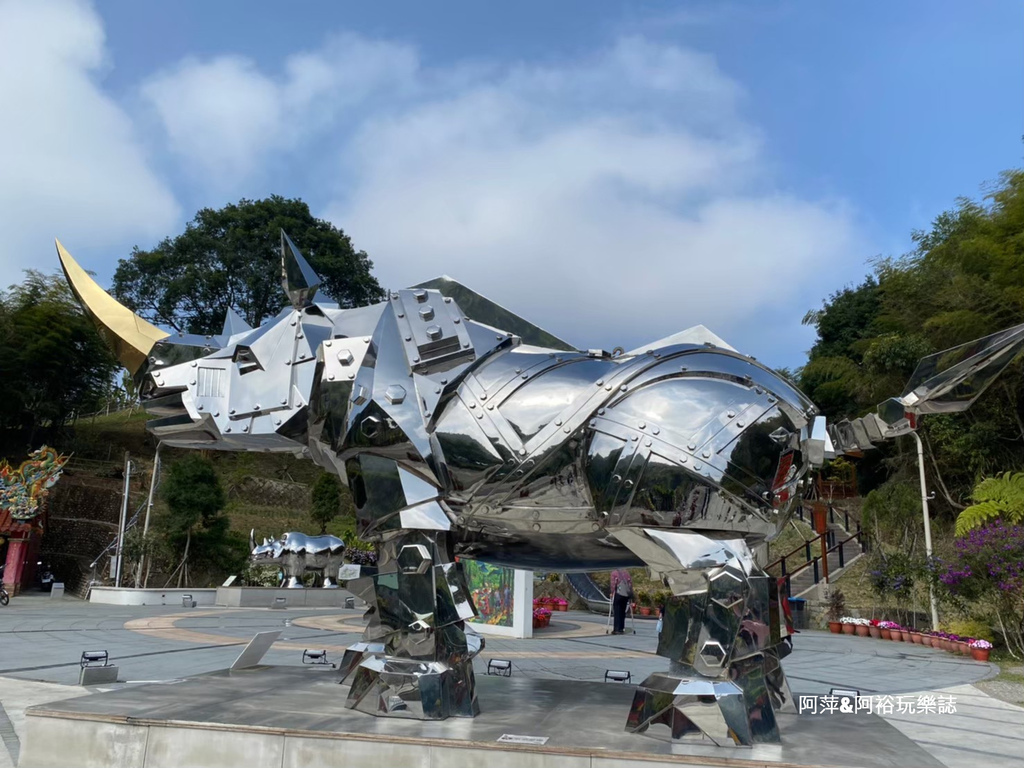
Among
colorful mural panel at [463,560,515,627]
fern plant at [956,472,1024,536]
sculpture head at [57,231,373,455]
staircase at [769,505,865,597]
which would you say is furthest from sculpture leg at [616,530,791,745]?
staircase at [769,505,865,597]

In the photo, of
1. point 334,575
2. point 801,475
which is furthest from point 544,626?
point 801,475

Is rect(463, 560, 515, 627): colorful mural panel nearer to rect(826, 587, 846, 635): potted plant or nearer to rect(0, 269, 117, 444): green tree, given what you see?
rect(826, 587, 846, 635): potted plant

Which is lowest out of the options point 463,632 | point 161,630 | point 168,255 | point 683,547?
point 161,630

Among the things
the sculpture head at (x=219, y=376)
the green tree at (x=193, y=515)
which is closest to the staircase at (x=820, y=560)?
the sculpture head at (x=219, y=376)

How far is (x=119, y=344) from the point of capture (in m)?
4.68

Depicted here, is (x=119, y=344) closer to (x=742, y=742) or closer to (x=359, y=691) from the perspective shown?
(x=359, y=691)

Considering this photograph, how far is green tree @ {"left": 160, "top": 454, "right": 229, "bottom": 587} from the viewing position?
21953 millimetres

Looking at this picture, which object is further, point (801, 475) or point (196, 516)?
point (196, 516)

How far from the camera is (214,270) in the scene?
32.0 metres

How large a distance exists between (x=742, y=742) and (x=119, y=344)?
4146mm

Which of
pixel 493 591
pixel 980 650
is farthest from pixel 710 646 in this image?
pixel 493 591

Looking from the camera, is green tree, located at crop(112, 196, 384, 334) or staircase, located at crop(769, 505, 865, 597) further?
green tree, located at crop(112, 196, 384, 334)

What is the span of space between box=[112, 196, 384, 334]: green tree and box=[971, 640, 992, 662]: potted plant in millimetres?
27245

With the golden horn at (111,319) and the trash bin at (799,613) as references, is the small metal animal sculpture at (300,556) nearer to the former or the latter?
the golden horn at (111,319)
